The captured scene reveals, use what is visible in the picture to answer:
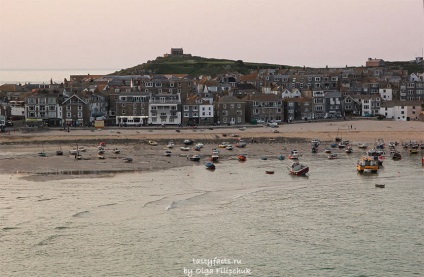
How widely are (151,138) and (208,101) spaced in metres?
16.0

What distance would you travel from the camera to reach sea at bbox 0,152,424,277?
28.3 meters

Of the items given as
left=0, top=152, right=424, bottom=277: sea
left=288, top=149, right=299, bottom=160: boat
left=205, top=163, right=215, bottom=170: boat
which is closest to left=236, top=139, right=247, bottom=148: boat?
left=288, top=149, right=299, bottom=160: boat

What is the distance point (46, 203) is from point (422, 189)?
69.7 ft

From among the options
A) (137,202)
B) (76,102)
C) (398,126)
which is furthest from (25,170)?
(398,126)

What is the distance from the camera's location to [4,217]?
35.0 meters

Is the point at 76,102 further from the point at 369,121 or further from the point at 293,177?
the point at 293,177

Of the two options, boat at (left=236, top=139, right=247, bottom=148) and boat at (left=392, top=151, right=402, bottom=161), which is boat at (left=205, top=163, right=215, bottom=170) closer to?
boat at (left=236, top=139, right=247, bottom=148)

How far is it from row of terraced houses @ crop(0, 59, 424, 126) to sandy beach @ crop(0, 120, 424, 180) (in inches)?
186

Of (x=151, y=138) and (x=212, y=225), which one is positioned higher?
(x=151, y=138)

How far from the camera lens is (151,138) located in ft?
223

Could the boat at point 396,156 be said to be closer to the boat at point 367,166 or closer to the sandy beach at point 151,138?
the boat at point 367,166

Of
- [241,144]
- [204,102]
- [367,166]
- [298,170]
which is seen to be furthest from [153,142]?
[367,166]

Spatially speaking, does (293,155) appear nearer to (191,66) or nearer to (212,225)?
(212,225)

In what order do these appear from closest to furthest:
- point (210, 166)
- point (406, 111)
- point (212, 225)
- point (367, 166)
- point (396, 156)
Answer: point (212, 225), point (367, 166), point (210, 166), point (396, 156), point (406, 111)
